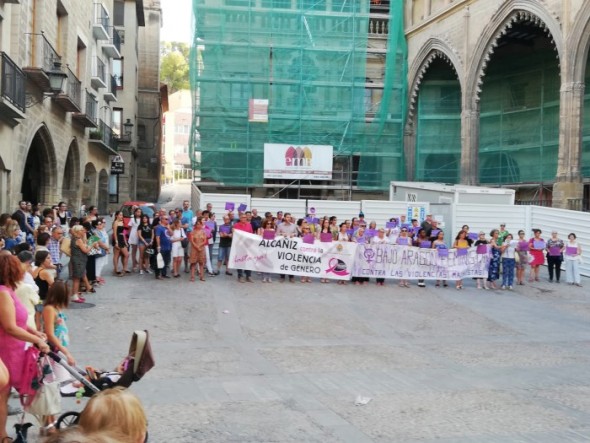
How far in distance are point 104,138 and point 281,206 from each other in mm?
13371

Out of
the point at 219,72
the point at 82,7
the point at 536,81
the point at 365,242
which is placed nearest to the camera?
the point at 365,242

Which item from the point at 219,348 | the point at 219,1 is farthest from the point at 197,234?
the point at 219,1

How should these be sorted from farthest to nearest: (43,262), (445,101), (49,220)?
(445,101), (49,220), (43,262)

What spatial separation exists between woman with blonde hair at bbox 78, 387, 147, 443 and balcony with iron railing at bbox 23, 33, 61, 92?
55.1ft

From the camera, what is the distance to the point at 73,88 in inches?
954

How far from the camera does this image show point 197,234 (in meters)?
16.5

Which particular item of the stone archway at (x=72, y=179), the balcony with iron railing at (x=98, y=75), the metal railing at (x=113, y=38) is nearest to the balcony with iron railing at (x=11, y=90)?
the stone archway at (x=72, y=179)

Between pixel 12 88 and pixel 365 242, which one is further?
pixel 365 242

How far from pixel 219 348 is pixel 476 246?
9.74 m

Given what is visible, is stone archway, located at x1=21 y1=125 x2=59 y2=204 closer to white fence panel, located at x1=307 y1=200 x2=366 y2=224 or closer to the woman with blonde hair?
white fence panel, located at x1=307 y1=200 x2=366 y2=224

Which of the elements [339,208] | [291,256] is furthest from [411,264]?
[339,208]

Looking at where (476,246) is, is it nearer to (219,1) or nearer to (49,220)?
(49,220)

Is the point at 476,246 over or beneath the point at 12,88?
beneath

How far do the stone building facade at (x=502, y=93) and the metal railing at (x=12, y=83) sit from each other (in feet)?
64.7
